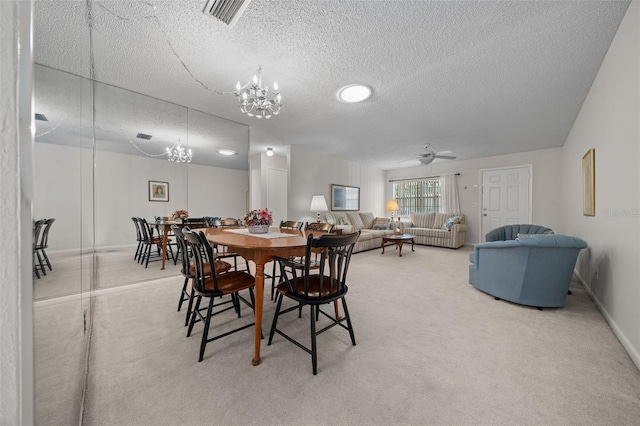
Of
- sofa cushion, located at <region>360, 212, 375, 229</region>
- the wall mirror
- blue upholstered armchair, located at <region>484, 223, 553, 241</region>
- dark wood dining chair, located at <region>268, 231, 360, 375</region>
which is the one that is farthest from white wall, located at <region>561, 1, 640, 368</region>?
sofa cushion, located at <region>360, 212, 375, 229</region>

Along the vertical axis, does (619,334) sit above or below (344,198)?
below

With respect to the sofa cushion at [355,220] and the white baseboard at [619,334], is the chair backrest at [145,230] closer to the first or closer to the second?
the sofa cushion at [355,220]

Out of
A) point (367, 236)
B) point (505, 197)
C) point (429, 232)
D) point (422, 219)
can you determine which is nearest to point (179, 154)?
point (367, 236)

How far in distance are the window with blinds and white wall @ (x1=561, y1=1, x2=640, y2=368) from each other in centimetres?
440

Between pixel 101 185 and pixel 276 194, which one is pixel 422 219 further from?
pixel 101 185

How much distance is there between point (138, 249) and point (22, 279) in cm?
342

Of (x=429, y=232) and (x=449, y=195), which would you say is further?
(x=449, y=195)

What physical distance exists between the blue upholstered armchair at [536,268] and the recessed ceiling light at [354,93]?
228cm

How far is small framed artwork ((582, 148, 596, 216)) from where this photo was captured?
2.45m

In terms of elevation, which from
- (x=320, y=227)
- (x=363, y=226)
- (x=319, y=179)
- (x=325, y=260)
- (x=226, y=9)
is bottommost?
(x=363, y=226)

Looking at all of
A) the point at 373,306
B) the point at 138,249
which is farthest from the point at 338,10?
the point at 138,249

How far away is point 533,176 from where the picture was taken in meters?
5.40

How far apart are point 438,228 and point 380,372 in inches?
229

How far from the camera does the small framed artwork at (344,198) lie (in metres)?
6.19
